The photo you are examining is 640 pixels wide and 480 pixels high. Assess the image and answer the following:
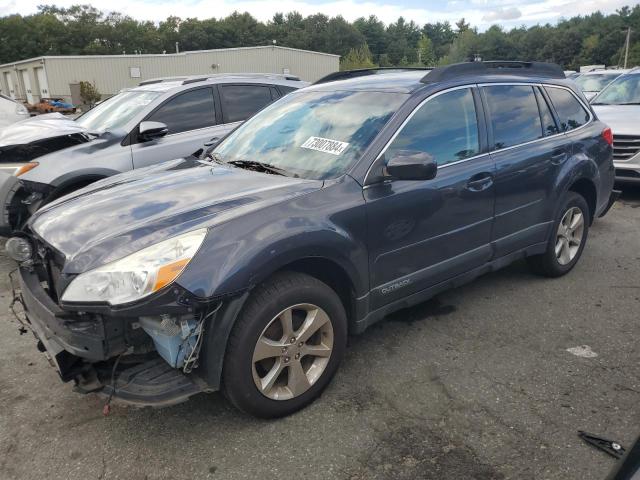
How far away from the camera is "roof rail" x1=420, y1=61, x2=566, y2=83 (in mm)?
3465

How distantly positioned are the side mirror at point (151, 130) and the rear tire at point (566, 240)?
3789 millimetres

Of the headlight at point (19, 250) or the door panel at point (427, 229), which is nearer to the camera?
the headlight at point (19, 250)

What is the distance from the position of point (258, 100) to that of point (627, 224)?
4729mm

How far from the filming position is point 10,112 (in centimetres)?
810

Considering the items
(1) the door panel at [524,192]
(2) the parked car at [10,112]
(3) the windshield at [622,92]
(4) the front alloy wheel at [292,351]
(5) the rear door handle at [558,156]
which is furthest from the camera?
(3) the windshield at [622,92]

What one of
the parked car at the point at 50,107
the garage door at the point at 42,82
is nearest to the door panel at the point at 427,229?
the parked car at the point at 50,107

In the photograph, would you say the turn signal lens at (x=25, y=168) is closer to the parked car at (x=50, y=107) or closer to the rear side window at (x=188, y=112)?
the rear side window at (x=188, y=112)

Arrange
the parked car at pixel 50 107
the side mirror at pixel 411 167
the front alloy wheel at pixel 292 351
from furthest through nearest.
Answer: the parked car at pixel 50 107 < the side mirror at pixel 411 167 < the front alloy wheel at pixel 292 351

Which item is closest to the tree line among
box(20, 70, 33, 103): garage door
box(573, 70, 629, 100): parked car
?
box(20, 70, 33, 103): garage door

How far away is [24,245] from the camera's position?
284cm

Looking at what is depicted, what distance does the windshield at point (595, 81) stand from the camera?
10.7m

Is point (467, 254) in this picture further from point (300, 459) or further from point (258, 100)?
point (258, 100)

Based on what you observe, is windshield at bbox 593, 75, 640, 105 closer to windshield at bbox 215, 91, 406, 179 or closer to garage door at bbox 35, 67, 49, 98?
windshield at bbox 215, 91, 406, 179

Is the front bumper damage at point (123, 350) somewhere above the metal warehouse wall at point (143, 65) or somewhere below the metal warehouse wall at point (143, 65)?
below
